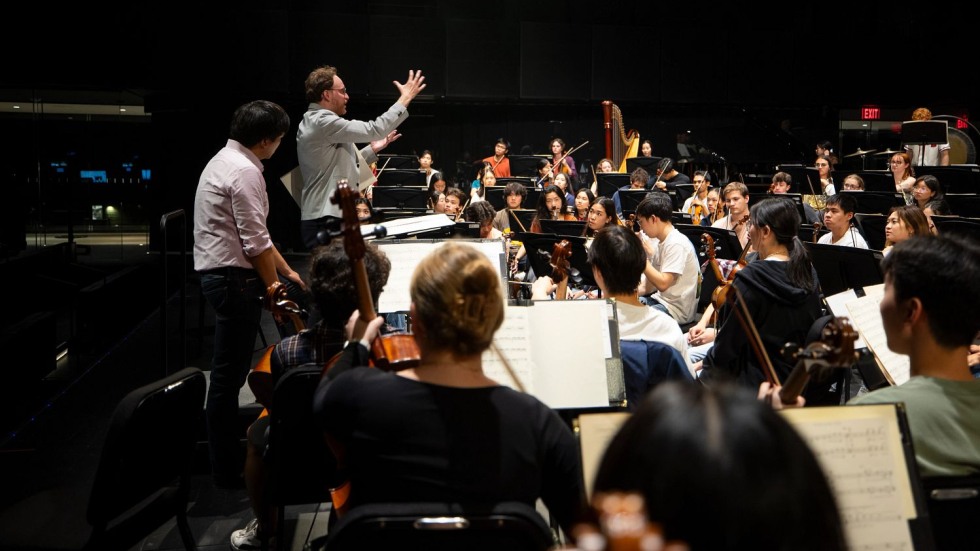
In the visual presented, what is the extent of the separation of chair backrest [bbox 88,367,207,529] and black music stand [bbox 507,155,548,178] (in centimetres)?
989

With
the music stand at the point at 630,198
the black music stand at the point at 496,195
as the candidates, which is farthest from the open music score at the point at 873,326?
the black music stand at the point at 496,195

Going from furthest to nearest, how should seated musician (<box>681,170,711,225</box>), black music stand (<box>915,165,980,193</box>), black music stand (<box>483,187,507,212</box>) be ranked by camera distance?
black music stand (<box>483,187,507,212</box>) < seated musician (<box>681,170,711,225</box>) < black music stand (<box>915,165,980,193</box>)

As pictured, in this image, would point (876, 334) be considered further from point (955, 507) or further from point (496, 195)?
point (496, 195)

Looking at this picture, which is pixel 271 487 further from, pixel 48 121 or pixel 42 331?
pixel 48 121

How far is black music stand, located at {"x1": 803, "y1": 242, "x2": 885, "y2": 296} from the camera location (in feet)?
14.3

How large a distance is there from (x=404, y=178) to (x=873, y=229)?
241 inches

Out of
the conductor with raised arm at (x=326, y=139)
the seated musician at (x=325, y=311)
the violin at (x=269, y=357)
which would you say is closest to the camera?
the seated musician at (x=325, y=311)

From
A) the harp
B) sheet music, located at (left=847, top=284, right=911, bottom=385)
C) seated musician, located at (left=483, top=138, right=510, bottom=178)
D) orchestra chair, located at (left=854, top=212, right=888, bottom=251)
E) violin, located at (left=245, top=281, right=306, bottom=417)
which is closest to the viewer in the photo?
sheet music, located at (left=847, top=284, right=911, bottom=385)

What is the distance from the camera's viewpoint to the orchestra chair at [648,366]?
3.19 m

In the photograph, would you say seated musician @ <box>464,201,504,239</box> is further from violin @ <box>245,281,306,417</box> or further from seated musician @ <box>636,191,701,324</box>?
violin @ <box>245,281,306,417</box>

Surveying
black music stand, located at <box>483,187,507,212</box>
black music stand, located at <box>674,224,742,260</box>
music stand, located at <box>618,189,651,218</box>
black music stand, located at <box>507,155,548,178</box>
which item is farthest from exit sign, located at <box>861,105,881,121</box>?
black music stand, located at <box>674,224,742,260</box>

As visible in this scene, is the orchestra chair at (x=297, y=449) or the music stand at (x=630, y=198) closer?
the orchestra chair at (x=297, y=449)

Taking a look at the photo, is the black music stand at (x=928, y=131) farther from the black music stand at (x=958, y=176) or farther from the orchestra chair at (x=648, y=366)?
the orchestra chair at (x=648, y=366)

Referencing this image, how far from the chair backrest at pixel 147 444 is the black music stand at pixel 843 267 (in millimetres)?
3094
